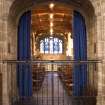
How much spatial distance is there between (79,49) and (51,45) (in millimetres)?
28632

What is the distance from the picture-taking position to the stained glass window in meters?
39.5

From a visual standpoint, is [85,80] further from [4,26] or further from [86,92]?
[4,26]

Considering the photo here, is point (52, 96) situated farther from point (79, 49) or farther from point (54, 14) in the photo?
point (54, 14)

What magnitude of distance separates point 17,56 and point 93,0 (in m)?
3.63

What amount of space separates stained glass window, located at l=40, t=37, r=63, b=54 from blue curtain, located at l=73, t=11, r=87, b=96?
26.7 meters

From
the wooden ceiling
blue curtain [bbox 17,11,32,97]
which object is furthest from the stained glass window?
blue curtain [bbox 17,11,32,97]

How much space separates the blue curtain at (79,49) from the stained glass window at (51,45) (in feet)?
87.7

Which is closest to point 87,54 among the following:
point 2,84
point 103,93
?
point 103,93

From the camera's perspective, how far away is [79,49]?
39.9 ft

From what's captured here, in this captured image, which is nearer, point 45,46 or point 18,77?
point 18,77

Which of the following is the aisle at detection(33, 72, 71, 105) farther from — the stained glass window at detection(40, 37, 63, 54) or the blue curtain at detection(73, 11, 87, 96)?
the stained glass window at detection(40, 37, 63, 54)

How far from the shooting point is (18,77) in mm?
11656

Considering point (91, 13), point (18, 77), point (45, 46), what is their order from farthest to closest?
point (45, 46) → point (18, 77) → point (91, 13)

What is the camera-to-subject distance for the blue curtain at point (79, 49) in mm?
11938
